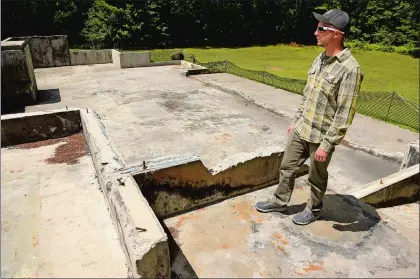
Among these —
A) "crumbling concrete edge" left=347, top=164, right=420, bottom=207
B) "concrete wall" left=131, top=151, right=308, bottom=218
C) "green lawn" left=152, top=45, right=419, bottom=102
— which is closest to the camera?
"concrete wall" left=131, top=151, right=308, bottom=218

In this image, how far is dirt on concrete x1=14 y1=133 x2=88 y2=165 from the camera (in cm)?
538

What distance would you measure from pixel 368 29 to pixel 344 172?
42402mm

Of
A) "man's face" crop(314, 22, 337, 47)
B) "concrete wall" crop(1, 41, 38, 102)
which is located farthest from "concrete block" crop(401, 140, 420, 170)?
"concrete wall" crop(1, 41, 38, 102)

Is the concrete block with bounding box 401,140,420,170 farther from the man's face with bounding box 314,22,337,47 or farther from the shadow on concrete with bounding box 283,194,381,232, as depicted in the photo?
the man's face with bounding box 314,22,337,47

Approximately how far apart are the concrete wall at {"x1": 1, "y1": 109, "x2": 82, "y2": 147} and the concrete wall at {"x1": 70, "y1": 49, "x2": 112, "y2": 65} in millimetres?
15273

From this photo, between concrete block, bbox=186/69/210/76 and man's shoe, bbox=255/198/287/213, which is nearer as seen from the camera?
man's shoe, bbox=255/198/287/213

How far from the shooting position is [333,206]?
439 cm

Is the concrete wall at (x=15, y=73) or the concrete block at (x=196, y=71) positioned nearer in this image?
the concrete wall at (x=15, y=73)

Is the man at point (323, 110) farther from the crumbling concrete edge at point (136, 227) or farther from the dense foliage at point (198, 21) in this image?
the dense foliage at point (198, 21)

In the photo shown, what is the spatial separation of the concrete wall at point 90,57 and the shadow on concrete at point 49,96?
22.1ft

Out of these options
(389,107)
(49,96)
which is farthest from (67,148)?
(389,107)

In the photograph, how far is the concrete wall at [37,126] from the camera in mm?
5789

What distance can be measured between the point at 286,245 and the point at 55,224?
2.67m

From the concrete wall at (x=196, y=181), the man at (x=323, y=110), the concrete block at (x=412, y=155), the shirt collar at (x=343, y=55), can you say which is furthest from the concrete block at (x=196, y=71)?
the shirt collar at (x=343, y=55)
